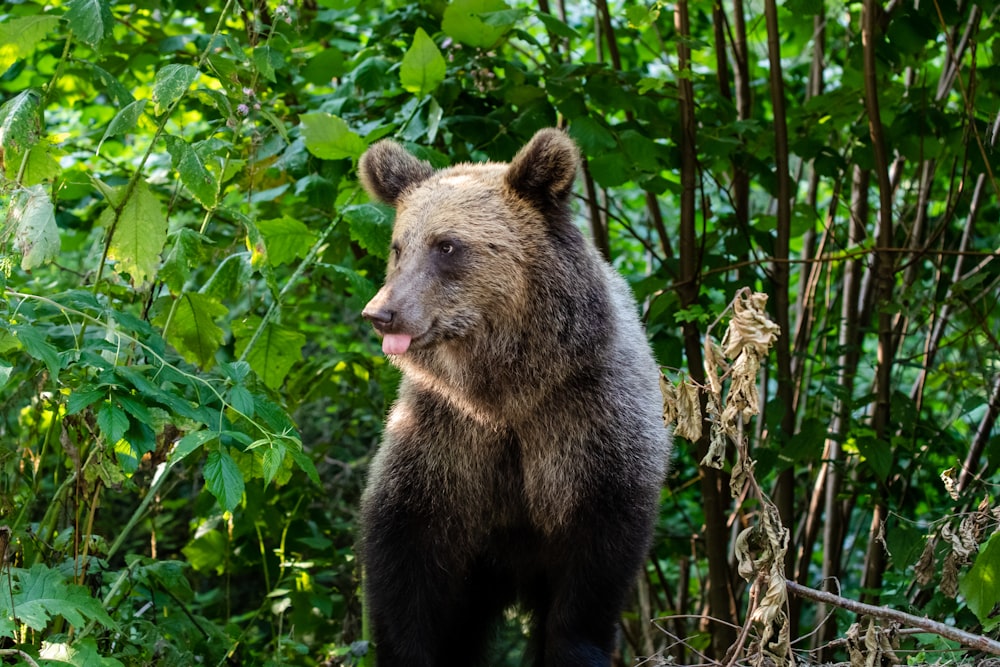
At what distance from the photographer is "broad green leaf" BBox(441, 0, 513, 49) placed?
5207mm

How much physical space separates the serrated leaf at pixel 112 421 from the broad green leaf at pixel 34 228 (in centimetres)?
51

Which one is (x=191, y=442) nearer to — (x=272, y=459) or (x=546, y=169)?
(x=272, y=459)

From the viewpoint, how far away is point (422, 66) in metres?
5.04

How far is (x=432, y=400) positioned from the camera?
443 centimetres

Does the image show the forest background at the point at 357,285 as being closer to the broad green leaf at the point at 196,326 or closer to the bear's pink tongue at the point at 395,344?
the broad green leaf at the point at 196,326

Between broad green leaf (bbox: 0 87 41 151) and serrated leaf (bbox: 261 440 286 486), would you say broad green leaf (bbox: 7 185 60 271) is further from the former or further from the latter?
serrated leaf (bbox: 261 440 286 486)

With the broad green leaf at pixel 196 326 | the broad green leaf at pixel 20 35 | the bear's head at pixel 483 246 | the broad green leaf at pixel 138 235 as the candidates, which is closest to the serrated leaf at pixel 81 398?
the broad green leaf at pixel 138 235

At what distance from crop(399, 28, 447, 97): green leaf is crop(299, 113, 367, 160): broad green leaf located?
1.26 ft

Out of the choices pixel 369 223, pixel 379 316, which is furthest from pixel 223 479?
pixel 369 223

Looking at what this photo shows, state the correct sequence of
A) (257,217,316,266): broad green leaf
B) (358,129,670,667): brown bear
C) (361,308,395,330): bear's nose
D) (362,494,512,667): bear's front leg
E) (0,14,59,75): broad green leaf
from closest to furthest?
1. (361,308,395,330): bear's nose
2. (0,14,59,75): broad green leaf
3. (358,129,670,667): brown bear
4. (362,494,512,667): bear's front leg
5. (257,217,316,266): broad green leaf

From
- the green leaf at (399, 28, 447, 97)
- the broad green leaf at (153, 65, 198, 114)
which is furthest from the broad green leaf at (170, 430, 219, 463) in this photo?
the green leaf at (399, 28, 447, 97)

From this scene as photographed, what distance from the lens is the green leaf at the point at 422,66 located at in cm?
499

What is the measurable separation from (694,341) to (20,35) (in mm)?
3503

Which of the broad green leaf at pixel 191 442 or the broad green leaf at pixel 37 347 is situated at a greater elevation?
the broad green leaf at pixel 37 347
